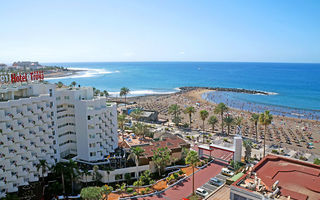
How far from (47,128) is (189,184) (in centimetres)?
2794

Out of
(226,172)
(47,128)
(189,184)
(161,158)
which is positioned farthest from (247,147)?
(47,128)

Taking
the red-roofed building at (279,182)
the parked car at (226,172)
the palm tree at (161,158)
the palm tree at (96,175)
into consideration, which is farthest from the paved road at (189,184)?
the red-roofed building at (279,182)

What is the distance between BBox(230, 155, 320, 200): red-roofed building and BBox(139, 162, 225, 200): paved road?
40.8 ft

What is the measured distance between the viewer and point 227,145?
52875mm

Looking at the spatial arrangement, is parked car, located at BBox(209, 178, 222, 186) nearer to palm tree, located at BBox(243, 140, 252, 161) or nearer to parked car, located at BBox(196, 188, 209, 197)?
parked car, located at BBox(196, 188, 209, 197)

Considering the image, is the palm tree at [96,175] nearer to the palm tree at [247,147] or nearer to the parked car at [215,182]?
the parked car at [215,182]

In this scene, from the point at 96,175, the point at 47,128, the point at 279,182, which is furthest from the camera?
the point at 47,128

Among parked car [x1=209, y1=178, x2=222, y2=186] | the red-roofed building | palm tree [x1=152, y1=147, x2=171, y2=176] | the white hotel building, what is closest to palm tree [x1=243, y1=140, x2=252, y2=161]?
parked car [x1=209, y1=178, x2=222, y2=186]

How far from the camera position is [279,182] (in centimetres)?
2983

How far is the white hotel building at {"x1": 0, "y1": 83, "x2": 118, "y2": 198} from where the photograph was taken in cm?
3819

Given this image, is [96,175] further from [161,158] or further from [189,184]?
[189,184]

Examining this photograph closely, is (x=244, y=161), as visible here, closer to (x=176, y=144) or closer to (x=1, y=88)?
(x=176, y=144)

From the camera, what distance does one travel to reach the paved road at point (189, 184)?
1545 inches

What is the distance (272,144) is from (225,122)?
14.3 metres
